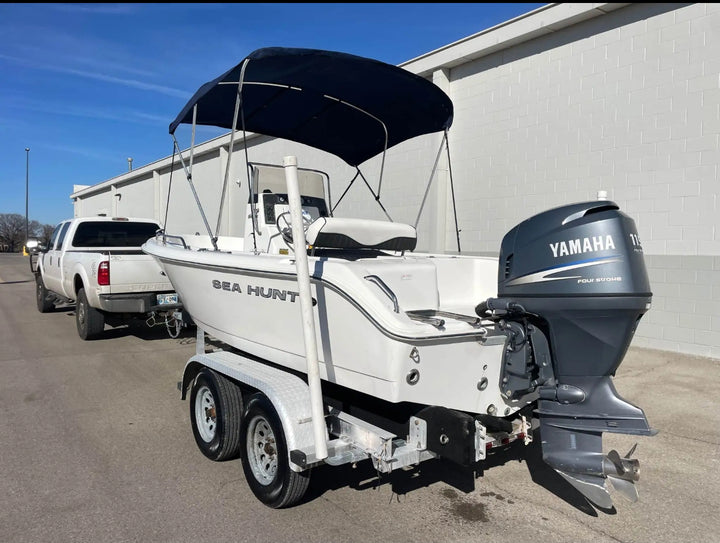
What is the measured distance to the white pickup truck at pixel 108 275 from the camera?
786 centimetres

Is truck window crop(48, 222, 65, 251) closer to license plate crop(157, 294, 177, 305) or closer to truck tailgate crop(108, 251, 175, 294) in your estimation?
truck tailgate crop(108, 251, 175, 294)

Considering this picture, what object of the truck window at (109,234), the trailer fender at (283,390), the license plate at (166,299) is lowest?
the trailer fender at (283,390)

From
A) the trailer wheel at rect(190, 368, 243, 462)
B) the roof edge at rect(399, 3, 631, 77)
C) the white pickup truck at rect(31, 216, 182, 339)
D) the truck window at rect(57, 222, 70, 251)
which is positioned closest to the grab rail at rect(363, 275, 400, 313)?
the trailer wheel at rect(190, 368, 243, 462)

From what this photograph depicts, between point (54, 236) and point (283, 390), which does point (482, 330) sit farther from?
point (54, 236)

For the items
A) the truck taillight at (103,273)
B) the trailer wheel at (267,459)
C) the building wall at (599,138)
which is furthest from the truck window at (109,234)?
the trailer wheel at (267,459)

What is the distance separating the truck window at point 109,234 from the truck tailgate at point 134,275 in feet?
5.49

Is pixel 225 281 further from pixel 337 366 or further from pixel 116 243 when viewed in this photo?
pixel 116 243

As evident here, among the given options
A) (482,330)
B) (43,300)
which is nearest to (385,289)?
(482,330)

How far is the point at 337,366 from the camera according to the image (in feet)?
10.6

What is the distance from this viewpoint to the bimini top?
14.6 feet

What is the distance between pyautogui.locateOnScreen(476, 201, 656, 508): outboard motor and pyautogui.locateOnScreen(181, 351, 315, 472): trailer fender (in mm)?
1257

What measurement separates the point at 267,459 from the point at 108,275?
5.29m

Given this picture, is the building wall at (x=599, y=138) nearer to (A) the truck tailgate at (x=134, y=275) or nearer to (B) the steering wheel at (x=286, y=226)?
(A) the truck tailgate at (x=134, y=275)

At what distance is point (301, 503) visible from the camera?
3516 mm
